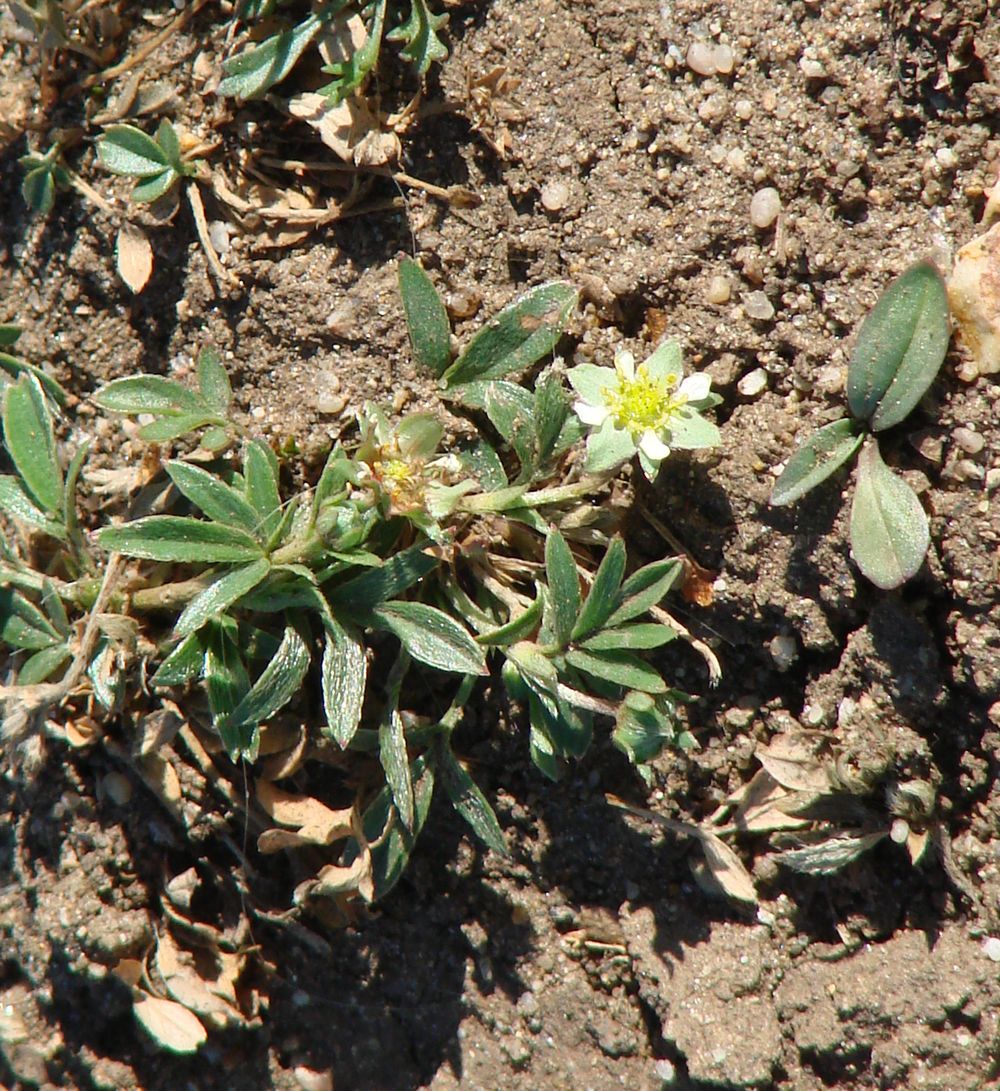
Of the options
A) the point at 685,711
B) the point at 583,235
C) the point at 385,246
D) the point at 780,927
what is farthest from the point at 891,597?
the point at 385,246

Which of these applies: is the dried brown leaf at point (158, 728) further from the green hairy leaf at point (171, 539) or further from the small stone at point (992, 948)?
the small stone at point (992, 948)

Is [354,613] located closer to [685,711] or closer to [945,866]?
[685,711]

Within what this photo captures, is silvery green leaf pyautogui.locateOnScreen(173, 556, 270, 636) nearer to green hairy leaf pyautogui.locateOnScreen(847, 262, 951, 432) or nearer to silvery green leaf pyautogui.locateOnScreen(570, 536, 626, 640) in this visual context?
silvery green leaf pyautogui.locateOnScreen(570, 536, 626, 640)

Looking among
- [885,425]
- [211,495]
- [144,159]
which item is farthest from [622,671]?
[144,159]

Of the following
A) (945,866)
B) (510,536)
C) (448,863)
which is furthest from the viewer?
(448,863)

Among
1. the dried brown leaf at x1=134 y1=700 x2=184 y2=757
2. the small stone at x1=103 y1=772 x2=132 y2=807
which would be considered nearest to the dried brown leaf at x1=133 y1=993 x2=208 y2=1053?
the small stone at x1=103 y1=772 x2=132 y2=807
